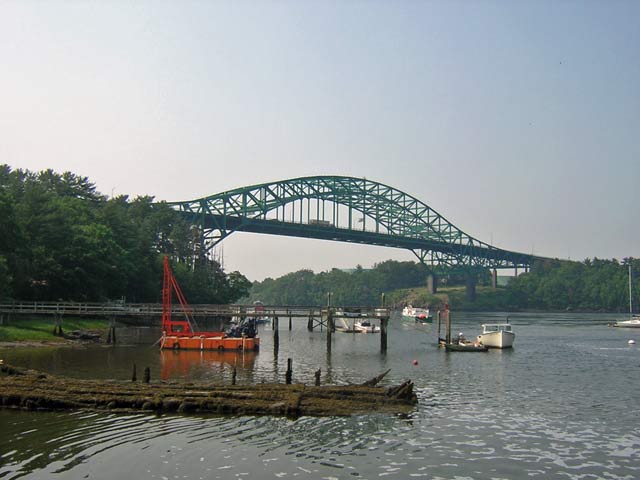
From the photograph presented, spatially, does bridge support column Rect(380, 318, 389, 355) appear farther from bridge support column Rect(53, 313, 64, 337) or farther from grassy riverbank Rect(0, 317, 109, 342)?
bridge support column Rect(53, 313, 64, 337)

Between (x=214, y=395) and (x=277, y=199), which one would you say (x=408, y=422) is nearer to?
(x=214, y=395)

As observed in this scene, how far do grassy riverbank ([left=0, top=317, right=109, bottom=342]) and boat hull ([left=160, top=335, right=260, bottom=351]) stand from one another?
378 inches

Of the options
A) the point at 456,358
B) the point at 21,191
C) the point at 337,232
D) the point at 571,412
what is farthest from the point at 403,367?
the point at 337,232

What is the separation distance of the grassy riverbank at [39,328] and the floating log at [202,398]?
26229 millimetres

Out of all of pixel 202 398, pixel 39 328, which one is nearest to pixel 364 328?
pixel 39 328

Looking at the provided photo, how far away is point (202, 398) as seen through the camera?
2916 centimetres

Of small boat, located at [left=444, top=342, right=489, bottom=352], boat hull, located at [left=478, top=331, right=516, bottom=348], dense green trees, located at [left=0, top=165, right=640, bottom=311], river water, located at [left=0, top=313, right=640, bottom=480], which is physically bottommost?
river water, located at [left=0, top=313, right=640, bottom=480]

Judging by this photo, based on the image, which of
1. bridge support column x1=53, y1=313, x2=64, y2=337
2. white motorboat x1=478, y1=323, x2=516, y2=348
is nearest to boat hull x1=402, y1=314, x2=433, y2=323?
white motorboat x1=478, y1=323, x2=516, y2=348

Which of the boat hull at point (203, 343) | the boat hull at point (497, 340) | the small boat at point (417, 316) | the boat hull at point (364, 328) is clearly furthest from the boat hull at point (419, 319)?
the boat hull at point (203, 343)

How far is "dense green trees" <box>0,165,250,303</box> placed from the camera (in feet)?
221

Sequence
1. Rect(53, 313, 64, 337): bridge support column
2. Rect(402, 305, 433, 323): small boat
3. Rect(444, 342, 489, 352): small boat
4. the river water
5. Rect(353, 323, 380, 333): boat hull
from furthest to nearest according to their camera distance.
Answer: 1. Rect(402, 305, 433, 323): small boat
2. Rect(353, 323, 380, 333): boat hull
3. Rect(444, 342, 489, 352): small boat
4. Rect(53, 313, 64, 337): bridge support column
5. the river water

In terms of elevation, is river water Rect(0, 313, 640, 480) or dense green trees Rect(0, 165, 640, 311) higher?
dense green trees Rect(0, 165, 640, 311)

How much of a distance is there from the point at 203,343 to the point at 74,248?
80.9 ft

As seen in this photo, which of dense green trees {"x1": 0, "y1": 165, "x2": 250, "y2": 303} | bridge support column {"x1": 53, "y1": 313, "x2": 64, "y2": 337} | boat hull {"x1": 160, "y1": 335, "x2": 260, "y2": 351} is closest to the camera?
boat hull {"x1": 160, "y1": 335, "x2": 260, "y2": 351}
